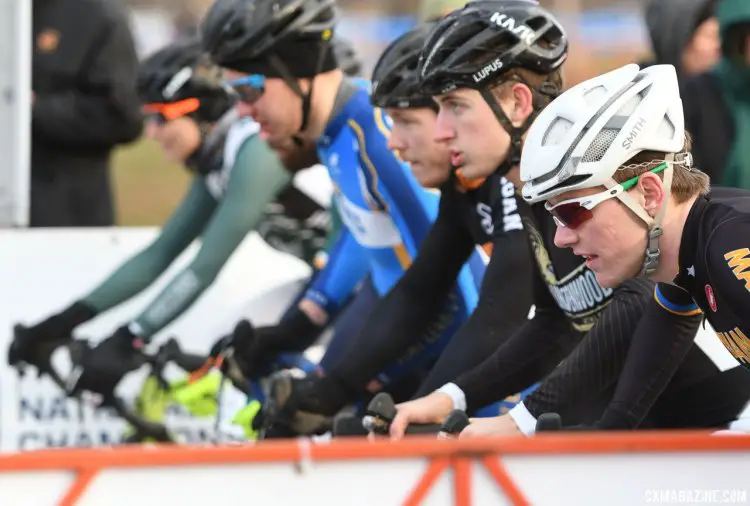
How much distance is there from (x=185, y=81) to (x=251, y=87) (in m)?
1.80

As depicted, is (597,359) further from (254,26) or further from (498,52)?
(254,26)

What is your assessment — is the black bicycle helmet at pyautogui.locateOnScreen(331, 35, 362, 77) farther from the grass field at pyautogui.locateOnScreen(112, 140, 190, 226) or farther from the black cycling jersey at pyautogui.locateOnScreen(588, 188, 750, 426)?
the grass field at pyautogui.locateOnScreen(112, 140, 190, 226)

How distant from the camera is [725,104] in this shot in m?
7.38

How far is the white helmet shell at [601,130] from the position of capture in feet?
11.8

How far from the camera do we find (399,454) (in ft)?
10.2

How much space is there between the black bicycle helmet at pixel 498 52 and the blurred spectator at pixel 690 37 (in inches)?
144

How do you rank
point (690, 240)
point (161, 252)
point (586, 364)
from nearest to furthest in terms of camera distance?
1. point (690, 240)
2. point (586, 364)
3. point (161, 252)

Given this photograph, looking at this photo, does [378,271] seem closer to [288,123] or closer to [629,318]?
[288,123]

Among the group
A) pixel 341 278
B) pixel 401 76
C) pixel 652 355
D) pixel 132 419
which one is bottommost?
pixel 132 419

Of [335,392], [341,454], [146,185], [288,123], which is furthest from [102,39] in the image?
[146,185]

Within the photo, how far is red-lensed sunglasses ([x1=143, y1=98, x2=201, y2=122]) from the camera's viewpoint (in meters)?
7.80

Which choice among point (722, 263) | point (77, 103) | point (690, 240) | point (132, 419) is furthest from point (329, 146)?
point (77, 103)

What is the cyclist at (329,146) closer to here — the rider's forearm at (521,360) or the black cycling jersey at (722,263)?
the rider's forearm at (521,360)

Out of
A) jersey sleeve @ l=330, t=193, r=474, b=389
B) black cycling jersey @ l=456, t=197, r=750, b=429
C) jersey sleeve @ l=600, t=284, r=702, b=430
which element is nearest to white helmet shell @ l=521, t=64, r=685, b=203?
jersey sleeve @ l=600, t=284, r=702, b=430
